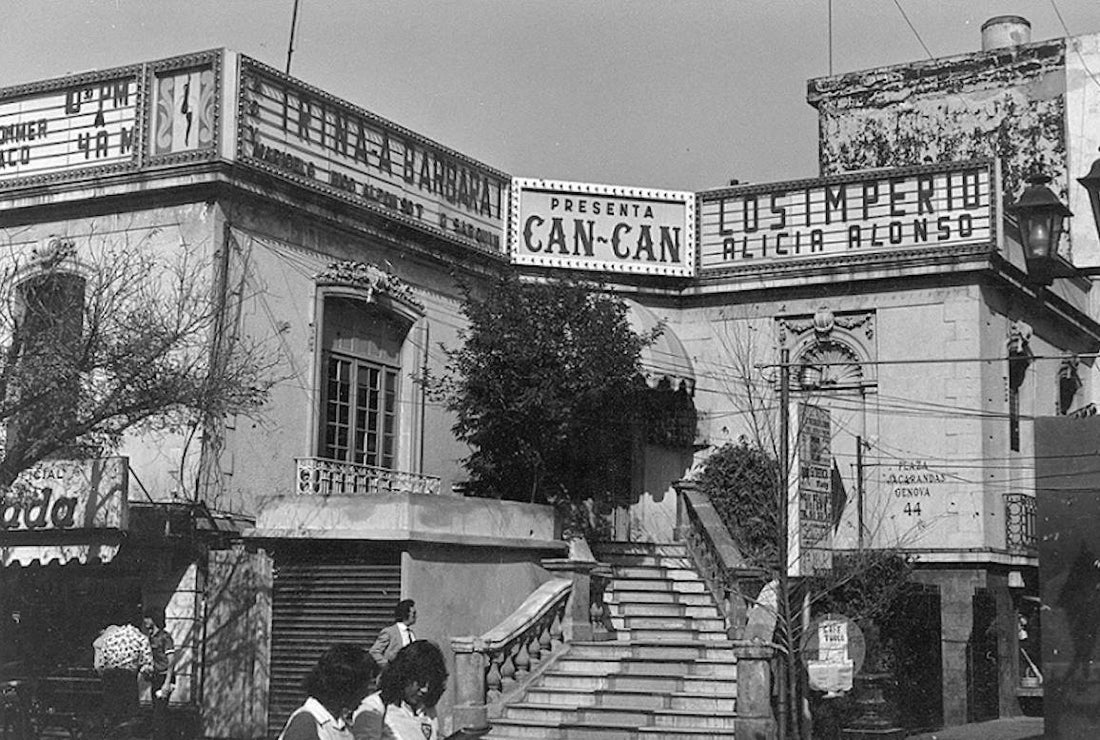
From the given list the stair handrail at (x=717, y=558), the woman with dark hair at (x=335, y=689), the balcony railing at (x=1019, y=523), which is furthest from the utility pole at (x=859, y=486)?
the woman with dark hair at (x=335, y=689)

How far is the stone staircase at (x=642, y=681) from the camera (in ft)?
50.9

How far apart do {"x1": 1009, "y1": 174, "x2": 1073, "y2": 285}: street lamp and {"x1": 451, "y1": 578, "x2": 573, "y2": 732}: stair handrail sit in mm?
7276

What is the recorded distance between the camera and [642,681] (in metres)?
16.5

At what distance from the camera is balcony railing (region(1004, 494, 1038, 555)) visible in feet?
71.8

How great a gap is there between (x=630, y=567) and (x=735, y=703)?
15.1 ft

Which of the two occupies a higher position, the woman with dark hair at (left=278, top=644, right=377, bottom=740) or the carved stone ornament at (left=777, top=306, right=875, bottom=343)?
the carved stone ornament at (left=777, top=306, right=875, bottom=343)

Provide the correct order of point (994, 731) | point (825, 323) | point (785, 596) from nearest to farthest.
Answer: point (785, 596) < point (994, 731) < point (825, 323)

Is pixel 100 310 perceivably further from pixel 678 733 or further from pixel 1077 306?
pixel 1077 306

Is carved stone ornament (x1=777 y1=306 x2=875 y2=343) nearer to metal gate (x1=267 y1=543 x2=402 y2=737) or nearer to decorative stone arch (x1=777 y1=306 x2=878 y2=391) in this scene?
decorative stone arch (x1=777 y1=306 x2=878 y2=391)

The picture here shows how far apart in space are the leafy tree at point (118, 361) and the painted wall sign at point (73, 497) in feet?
2.56

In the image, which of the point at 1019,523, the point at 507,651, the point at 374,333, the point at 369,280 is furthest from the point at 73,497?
the point at 1019,523

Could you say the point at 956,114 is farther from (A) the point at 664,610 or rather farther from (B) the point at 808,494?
(B) the point at 808,494

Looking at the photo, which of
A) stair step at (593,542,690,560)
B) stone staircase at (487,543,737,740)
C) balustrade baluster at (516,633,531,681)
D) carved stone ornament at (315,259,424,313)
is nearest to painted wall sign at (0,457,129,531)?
carved stone ornament at (315,259,424,313)

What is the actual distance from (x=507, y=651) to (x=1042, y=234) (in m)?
7.85
